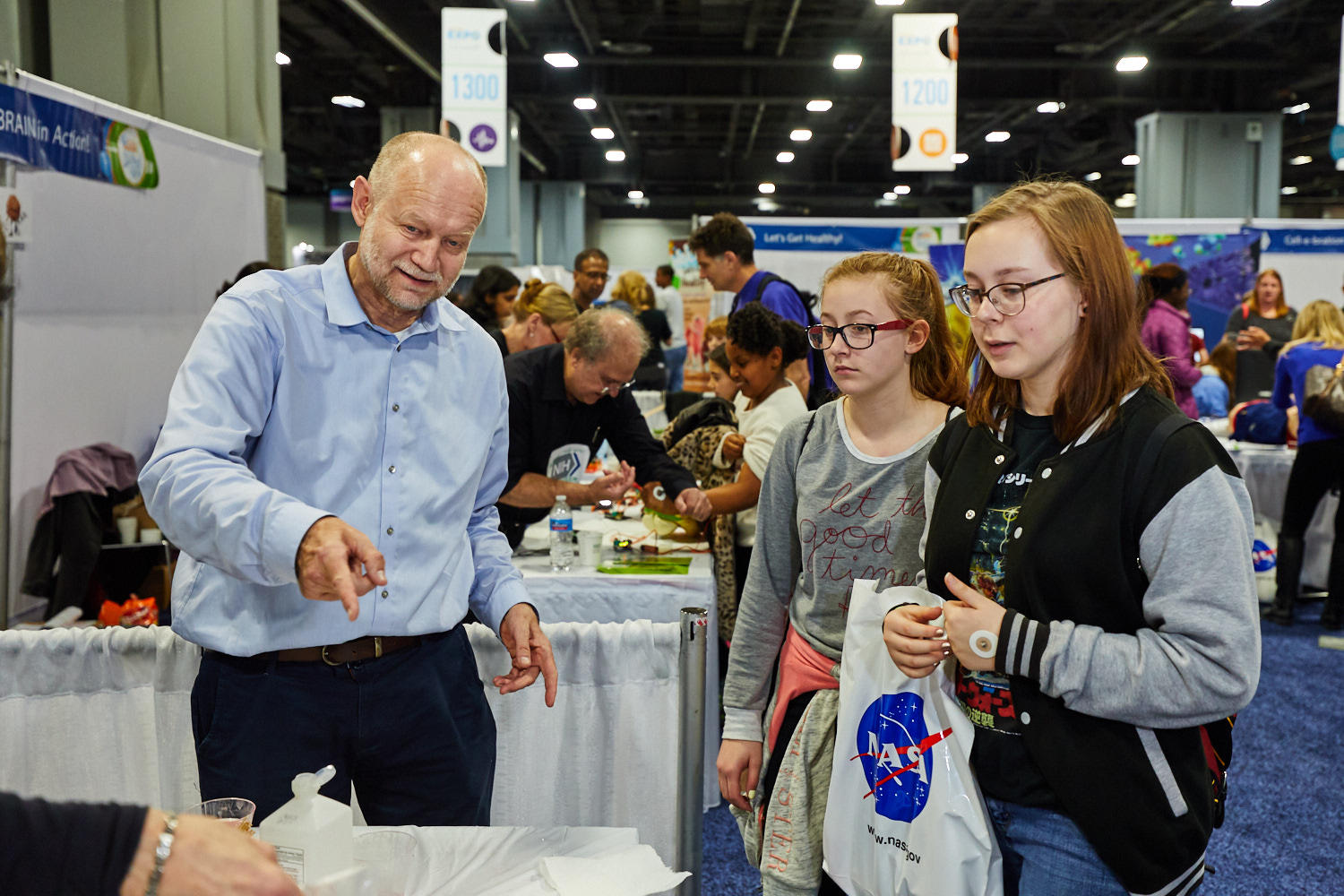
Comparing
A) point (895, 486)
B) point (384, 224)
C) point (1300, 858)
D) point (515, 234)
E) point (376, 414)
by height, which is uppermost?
point (515, 234)

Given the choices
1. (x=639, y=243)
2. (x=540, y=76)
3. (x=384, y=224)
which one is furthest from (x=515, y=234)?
(x=639, y=243)

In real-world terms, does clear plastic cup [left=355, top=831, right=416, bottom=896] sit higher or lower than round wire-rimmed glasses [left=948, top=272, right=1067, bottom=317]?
lower

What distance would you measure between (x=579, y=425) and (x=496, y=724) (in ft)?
4.20

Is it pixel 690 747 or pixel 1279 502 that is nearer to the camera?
pixel 690 747

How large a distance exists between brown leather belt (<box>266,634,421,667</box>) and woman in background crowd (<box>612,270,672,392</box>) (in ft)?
19.2

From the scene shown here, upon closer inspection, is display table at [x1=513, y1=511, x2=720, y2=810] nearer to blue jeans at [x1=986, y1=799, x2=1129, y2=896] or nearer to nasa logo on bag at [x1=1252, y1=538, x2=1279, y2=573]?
blue jeans at [x1=986, y1=799, x2=1129, y2=896]

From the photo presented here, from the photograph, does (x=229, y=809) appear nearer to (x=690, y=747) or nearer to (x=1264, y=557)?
(x=690, y=747)

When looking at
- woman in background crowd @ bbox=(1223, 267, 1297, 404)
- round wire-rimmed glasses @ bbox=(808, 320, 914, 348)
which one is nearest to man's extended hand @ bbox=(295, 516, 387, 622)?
round wire-rimmed glasses @ bbox=(808, 320, 914, 348)

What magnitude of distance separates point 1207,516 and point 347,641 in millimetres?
1106

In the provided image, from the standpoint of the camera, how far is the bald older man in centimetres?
143

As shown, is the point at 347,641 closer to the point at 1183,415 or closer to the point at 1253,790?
the point at 1183,415

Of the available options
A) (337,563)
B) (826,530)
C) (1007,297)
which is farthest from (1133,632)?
(337,563)

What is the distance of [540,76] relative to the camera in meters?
13.3

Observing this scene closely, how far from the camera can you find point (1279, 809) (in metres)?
3.26
